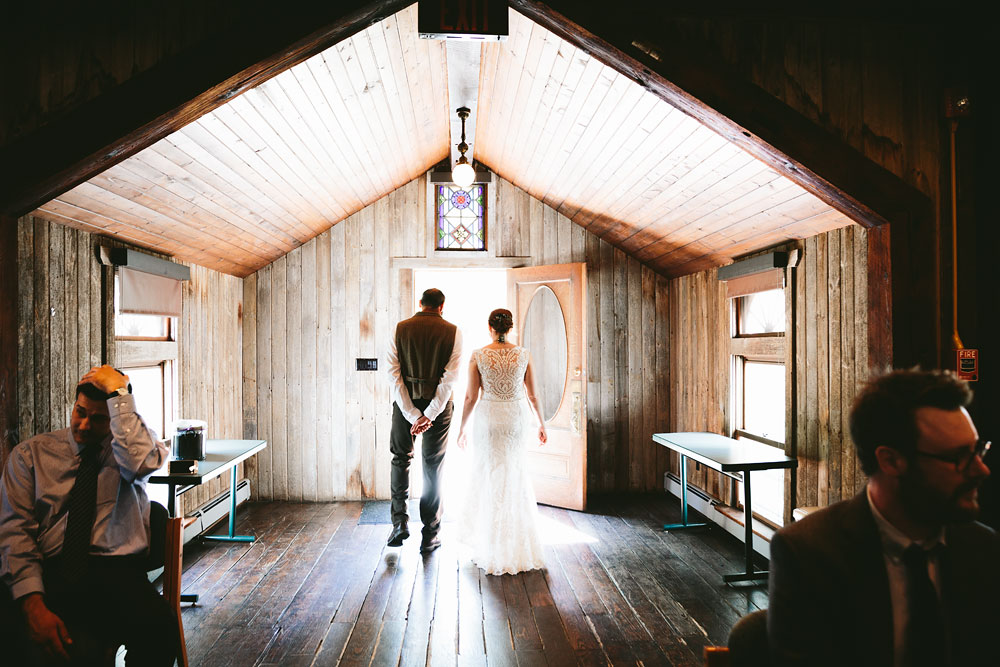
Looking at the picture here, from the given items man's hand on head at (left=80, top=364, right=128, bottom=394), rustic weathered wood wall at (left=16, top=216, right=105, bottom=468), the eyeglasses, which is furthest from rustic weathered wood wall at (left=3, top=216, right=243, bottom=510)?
the eyeglasses

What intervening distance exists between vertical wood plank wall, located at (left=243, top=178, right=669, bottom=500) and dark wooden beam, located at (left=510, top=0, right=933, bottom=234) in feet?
10.4

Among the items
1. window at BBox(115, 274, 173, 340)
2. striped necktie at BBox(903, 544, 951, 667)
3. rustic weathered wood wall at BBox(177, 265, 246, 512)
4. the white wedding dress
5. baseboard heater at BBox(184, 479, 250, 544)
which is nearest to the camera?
striped necktie at BBox(903, 544, 951, 667)

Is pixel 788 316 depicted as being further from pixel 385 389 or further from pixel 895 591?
pixel 385 389

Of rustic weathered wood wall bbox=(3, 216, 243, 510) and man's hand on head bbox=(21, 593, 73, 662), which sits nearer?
man's hand on head bbox=(21, 593, 73, 662)

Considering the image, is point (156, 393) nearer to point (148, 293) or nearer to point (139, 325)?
point (139, 325)

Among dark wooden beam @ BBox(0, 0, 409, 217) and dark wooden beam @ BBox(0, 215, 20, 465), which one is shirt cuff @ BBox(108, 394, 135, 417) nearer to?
dark wooden beam @ BBox(0, 215, 20, 465)

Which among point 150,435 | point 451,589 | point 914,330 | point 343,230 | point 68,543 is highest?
point 343,230

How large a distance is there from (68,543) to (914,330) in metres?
3.17

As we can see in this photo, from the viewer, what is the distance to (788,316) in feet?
11.9

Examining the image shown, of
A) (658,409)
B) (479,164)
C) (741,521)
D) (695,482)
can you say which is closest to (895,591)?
(741,521)

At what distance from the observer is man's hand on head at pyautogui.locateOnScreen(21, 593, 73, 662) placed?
175 cm

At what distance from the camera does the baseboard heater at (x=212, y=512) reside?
Answer: 4047 millimetres

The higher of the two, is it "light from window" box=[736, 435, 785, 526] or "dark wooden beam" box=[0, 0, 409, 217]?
"dark wooden beam" box=[0, 0, 409, 217]

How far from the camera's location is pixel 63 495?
1.99 metres
